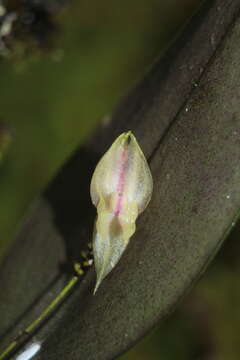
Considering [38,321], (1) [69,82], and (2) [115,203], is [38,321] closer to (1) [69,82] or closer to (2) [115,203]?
(2) [115,203]

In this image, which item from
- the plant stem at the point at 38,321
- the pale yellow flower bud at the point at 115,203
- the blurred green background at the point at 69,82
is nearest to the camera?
the pale yellow flower bud at the point at 115,203

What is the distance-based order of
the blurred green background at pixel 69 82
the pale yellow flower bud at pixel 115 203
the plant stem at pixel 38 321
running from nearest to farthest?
the pale yellow flower bud at pixel 115 203, the plant stem at pixel 38 321, the blurred green background at pixel 69 82

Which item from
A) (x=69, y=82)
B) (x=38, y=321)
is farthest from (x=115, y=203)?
(x=69, y=82)

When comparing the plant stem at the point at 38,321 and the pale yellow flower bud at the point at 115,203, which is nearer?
the pale yellow flower bud at the point at 115,203

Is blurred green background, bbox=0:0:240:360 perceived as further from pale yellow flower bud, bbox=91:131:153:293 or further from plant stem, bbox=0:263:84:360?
pale yellow flower bud, bbox=91:131:153:293

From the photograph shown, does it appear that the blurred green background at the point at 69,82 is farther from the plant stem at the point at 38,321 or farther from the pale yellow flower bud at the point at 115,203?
the pale yellow flower bud at the point at 115,203

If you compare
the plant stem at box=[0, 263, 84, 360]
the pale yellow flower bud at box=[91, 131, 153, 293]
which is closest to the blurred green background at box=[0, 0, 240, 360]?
the plant stem at box=[0, 263, 84, 360]

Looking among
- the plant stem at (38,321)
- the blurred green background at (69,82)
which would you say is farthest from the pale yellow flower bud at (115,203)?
the blurred green background at (69,82)
